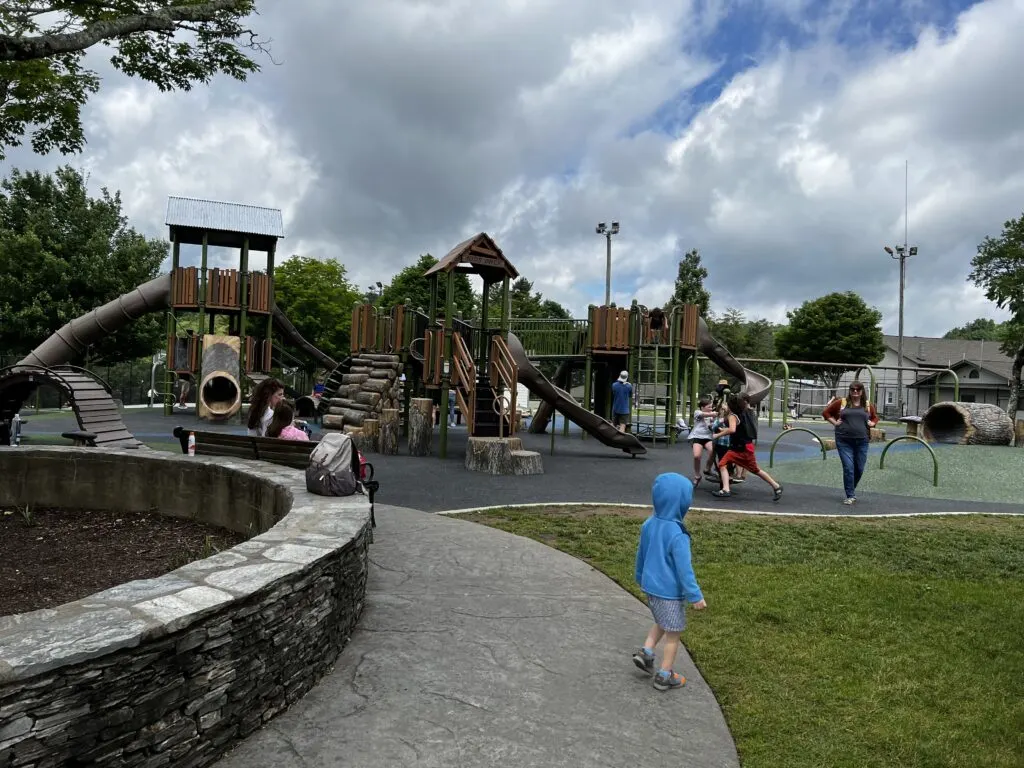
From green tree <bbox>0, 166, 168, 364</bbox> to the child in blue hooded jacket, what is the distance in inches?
1204

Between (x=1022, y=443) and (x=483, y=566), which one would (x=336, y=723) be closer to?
(x=483, y=566)

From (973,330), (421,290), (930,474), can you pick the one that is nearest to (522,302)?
(421,290)

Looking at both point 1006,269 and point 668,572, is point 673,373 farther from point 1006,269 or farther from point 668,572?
point 1006,269

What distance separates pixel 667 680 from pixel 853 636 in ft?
5.41

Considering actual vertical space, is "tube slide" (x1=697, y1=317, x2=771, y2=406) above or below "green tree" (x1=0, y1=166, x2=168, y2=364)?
below

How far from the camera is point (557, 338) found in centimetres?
2212

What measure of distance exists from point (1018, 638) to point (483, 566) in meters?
3.96

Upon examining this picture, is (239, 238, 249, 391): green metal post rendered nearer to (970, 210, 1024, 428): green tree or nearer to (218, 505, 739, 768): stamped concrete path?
(218, 505, 739, 768): stamped concrete path

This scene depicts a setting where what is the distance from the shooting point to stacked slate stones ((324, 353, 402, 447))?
15719 mm

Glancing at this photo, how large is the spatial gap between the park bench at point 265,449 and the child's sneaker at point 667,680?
3325mm

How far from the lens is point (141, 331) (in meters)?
31.0

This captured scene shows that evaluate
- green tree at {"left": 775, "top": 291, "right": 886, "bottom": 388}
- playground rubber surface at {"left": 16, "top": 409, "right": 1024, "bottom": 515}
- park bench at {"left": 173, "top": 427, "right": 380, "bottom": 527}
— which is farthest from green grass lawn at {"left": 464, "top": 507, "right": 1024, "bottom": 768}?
green tree at {"left": 775, "top": 291, "right": 886, "bottom": 388}

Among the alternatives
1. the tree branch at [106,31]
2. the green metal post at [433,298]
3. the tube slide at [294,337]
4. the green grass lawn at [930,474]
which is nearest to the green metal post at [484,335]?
the green metal post at [433,298]

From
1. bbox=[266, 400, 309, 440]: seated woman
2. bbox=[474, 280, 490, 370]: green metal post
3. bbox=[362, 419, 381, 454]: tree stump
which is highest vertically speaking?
bbox=[474, 280, 490, 370]: green metal post
